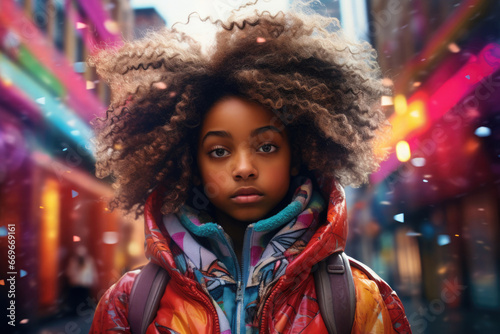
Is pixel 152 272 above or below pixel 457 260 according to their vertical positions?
above

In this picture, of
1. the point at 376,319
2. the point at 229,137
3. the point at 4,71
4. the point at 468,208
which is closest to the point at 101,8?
the point at 4,71

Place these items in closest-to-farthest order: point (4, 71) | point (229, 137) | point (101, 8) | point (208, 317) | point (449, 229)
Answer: point (208, 317)
point (229, 137)
point (4, 71)
point (101, 8)
point (449, 229)

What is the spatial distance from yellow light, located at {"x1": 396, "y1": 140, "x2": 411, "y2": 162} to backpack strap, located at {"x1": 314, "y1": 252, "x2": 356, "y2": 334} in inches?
80.5

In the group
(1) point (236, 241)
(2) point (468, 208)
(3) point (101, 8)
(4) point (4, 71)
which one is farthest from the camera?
(2) point (468, 208)

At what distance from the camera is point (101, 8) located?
2.78 meters

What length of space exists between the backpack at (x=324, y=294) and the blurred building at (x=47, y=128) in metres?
1.46

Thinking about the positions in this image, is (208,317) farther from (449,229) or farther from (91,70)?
(449,229)

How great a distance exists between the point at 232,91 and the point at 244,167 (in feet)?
0.99

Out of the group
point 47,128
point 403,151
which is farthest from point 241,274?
point 47,128

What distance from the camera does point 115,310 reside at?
1209mm

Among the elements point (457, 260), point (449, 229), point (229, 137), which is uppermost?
point (229, 137)

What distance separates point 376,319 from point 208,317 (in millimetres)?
500

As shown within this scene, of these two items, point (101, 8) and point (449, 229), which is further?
point (449, 229)

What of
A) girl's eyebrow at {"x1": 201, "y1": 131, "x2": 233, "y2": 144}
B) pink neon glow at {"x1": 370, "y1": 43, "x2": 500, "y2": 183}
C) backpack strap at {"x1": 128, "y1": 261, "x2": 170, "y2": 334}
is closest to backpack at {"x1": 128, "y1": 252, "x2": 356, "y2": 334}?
backpack strap at {"x1": 128, "y1": 261, "x2": 170, "y2": 334}
